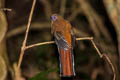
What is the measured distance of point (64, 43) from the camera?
2.94 meters

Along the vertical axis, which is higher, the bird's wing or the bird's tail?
the bird's wing

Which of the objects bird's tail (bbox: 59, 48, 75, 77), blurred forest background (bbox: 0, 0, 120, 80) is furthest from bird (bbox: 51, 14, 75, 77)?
blurred forest background (bbox: 0, 0, 120, 80)

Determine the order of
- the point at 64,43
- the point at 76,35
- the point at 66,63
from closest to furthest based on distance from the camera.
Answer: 1. the point at 66,63
2. the point at 64,43
3. the point at 76,35

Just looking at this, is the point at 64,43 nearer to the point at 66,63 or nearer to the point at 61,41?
the point at 61,41

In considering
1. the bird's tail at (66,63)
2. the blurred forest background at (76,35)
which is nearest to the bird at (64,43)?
the bird's tail at (66,63)

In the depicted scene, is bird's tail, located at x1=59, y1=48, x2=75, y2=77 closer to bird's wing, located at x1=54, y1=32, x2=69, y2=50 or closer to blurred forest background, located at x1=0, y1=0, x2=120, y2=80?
bird's wing, located at x1=54, y1=32, x2=69, y2=50

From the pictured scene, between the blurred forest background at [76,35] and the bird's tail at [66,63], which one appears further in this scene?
the blurred forest background at [76,35]

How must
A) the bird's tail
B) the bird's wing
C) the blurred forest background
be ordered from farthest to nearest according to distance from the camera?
the blurred forest background < the bird's wing < the bird's tail

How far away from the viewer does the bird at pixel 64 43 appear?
103 inches

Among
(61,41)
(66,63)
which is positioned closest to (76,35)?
(61,41)

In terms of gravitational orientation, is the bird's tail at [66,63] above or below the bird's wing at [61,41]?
below

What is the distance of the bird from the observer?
2.61 metres

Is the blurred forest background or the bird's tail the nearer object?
the bird's tail

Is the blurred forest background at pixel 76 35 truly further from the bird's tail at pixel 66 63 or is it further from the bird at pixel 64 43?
the bird's tail at pixel 66 63
